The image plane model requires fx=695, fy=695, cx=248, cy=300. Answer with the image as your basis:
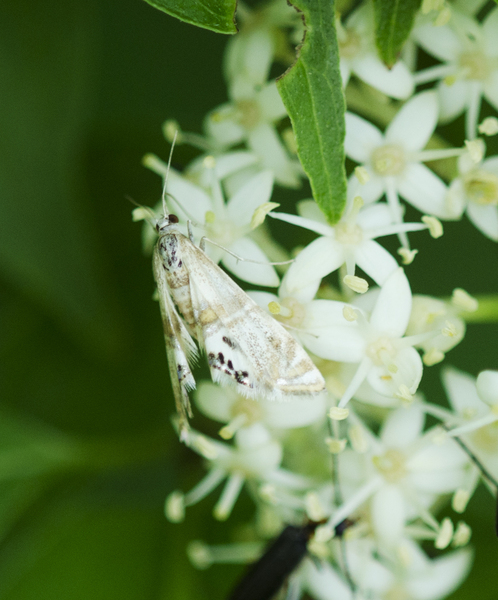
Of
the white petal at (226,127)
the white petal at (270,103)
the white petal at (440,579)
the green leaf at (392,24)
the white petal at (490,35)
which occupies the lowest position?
the white petal at (440,579)

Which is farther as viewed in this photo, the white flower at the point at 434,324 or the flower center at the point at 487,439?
the flower center at the point at 487,439

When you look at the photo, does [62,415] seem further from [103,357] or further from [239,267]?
[239,267]

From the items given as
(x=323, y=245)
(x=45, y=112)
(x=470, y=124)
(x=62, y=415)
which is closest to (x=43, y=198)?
(x=45, y=112)

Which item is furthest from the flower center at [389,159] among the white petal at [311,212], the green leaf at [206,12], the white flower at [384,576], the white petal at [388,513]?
the white flower at [384,576]

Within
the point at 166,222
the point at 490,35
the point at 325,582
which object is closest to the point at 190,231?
the point at 166,222

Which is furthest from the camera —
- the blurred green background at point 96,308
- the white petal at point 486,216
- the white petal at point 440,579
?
the blurred green background at point 96,308

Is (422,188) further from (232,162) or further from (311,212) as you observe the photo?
(232,162)

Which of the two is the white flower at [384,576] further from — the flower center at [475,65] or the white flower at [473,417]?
the flower center at [475,65]
